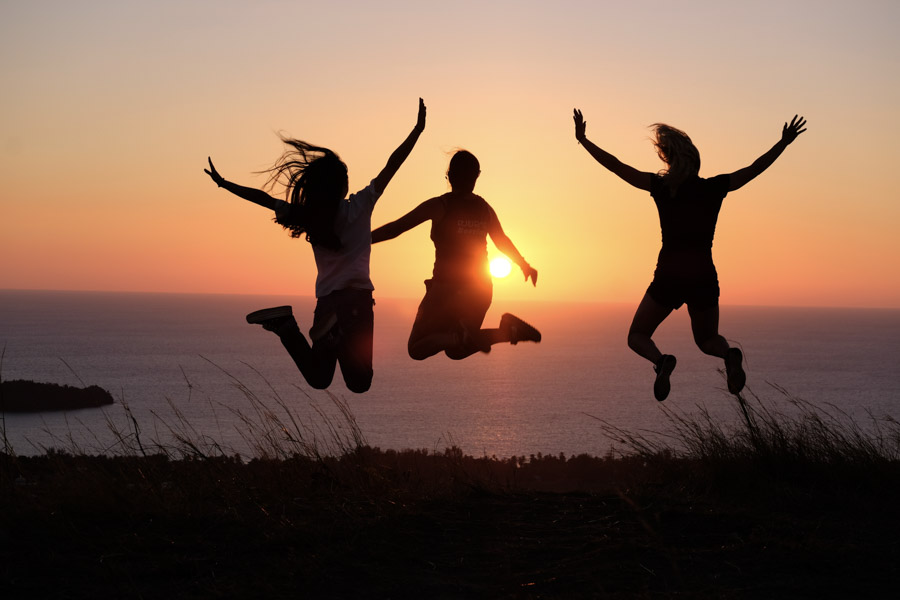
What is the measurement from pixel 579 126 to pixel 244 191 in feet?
9.76

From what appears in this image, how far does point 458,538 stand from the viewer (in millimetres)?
5430

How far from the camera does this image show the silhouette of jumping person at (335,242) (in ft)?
22.2

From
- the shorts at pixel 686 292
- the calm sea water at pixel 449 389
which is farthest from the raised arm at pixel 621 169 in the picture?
the calm sea water at pixel 449 389

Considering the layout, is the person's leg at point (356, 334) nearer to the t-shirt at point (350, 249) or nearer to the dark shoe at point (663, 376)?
the t-shirt at point (350, 249)

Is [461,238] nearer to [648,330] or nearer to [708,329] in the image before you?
[648,330]

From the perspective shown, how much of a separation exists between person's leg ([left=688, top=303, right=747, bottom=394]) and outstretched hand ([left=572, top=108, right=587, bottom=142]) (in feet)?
5.83

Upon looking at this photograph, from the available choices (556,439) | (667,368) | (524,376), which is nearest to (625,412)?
(556,439)

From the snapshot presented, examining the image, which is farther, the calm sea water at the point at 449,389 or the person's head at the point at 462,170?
the calm sea water at the point at 449,389

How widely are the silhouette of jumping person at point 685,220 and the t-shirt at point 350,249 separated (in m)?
2.02

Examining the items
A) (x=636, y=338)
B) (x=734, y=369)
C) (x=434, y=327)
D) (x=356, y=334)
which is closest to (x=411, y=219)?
(x=434, y=327)

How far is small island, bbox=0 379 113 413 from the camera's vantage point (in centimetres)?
9575

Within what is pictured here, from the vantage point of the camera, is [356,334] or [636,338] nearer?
[356,334]

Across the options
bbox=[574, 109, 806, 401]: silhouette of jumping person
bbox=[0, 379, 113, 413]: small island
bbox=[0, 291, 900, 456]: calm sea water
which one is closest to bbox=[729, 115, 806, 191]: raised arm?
bbox=[574, 109, 806, 401]: silhouette of jumping person

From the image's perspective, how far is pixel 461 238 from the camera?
740cm
